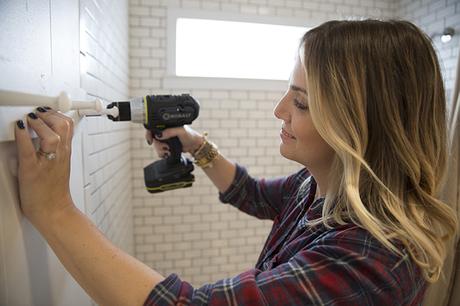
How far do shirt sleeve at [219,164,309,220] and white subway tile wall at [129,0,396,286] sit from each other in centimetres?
105

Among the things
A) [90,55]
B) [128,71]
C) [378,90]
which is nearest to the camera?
[378,90]

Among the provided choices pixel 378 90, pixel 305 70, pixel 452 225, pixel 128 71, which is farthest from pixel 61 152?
pixel 128 71

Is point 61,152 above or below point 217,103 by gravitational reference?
below

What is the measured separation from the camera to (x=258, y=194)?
4.22 ft

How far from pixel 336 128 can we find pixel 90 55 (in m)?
0.86

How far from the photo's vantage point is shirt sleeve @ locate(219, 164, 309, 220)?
124 centimetres

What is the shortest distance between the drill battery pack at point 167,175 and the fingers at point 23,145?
0.66 metres

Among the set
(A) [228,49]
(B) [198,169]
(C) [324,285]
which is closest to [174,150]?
(C) [324,285]

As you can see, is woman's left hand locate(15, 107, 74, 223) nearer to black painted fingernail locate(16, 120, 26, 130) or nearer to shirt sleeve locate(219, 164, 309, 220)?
black painted fingernail locate(16, 120, 26, 130)

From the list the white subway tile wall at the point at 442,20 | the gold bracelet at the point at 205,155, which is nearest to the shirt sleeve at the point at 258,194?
the gold bracelet at the point at 205,155

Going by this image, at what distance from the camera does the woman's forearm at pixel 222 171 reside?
131 cm

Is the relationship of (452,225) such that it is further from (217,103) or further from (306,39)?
(217,103)

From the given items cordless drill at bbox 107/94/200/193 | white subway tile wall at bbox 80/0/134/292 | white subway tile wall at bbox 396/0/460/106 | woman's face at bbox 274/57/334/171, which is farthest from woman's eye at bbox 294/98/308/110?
white subway tile wall at bbox 396/0/460/106

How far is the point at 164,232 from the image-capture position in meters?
2.33
